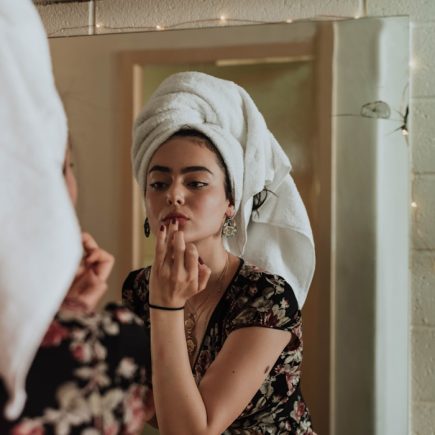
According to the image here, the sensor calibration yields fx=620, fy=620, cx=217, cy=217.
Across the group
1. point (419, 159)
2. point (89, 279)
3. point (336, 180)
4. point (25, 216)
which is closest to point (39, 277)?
point (25, 216)

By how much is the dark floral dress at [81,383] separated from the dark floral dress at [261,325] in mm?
167

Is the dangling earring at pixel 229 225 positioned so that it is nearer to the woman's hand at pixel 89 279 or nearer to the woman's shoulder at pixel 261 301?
the woman's shoulder at pixel 261 301

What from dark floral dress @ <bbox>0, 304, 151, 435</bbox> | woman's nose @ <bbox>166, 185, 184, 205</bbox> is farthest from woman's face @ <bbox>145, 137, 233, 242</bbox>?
dark floral dress @ <bbox>0, 304, 151, 435</bbox>

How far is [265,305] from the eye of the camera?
0.83 m

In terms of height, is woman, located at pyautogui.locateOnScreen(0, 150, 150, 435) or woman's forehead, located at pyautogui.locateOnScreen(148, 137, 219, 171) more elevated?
woman's forehead, located at pyautogui.locateOnScreen(148, 137, 219, 171)

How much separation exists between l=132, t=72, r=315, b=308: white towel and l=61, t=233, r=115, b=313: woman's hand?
4.9 inches

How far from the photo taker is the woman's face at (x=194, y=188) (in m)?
0.84

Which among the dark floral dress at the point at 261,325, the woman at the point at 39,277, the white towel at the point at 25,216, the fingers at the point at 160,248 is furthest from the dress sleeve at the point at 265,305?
the white towel at the point at 25,216

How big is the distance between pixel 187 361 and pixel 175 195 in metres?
0.22

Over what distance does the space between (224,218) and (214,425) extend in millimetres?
270

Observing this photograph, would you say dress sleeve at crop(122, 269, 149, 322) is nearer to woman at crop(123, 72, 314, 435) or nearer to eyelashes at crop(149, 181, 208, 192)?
woman at crop(123, 72, 314, 435)

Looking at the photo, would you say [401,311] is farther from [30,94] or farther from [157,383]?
[30,94]

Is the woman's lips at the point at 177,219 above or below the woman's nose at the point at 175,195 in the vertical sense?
below

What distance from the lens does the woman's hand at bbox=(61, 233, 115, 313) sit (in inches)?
25.5
